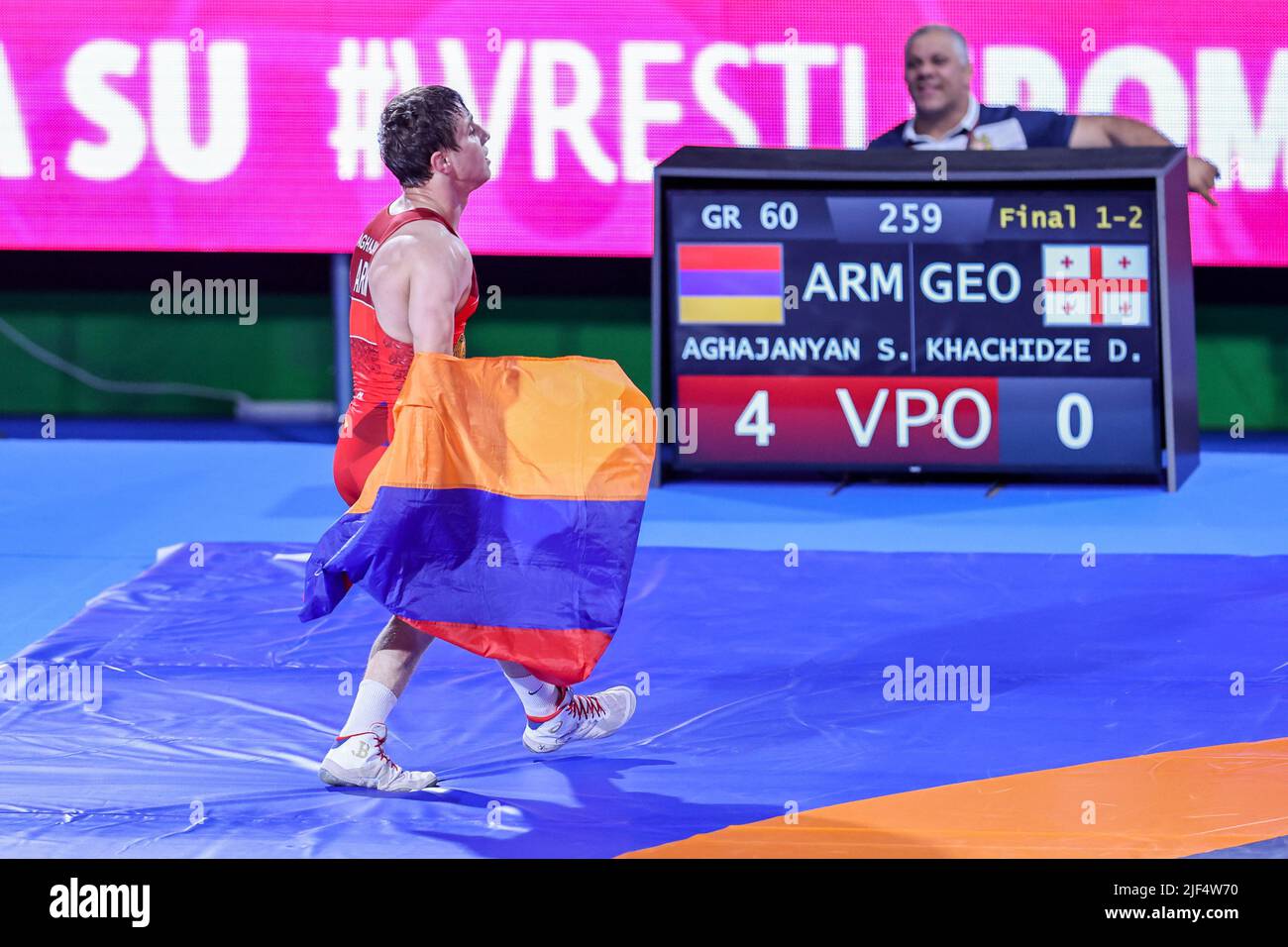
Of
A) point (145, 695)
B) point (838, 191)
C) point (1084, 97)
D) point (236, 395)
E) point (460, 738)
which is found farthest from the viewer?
point (236, 395)

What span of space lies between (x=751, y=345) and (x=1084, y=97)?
Result: 7.69 feet

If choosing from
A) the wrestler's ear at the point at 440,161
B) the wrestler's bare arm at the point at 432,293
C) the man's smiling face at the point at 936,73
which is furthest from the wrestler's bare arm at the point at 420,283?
the man's smiling face at the point at 936,73

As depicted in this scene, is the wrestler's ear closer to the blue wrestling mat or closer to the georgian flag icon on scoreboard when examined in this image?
the blue wrestling mat

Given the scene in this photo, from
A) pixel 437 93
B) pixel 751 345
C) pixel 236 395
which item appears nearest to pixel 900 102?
pixel 751 345

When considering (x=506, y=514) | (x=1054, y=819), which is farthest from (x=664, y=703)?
(x=1054, y=819)

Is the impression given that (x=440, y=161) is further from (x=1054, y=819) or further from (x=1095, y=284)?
(x=1095, y=284)

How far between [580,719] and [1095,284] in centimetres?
431

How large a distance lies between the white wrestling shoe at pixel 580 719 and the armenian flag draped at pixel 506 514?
32cm

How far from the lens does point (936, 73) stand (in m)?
8.36

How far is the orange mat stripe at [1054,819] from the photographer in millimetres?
3625

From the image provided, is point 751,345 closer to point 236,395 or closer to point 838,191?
point 838,191

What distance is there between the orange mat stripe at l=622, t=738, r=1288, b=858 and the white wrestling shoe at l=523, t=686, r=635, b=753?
0.72 meters

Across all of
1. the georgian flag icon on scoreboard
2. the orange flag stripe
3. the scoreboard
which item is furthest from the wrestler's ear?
the georgian flag icon on scoreboard

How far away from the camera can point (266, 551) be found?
6598 mm
